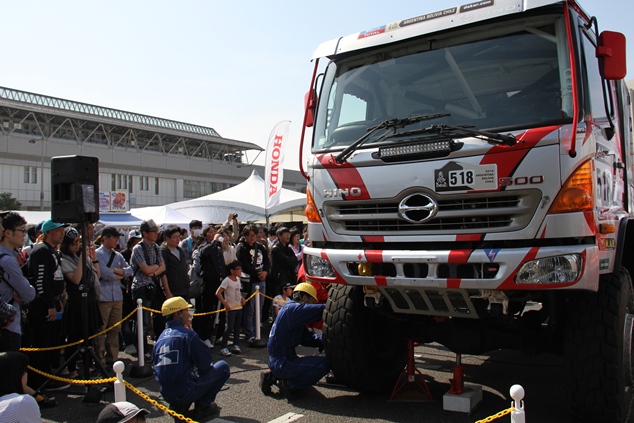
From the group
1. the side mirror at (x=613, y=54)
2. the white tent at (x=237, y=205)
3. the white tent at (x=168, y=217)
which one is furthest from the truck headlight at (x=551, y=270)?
the white tent at (x=168, y=217)

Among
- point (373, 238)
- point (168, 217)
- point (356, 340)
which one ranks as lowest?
point (356, 340)

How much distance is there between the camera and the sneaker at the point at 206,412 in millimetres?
5219

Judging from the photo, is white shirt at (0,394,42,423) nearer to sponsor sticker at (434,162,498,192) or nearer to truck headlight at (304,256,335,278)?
truck headlight at (304,256,335,278)

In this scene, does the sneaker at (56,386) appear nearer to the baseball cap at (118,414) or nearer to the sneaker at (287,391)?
the sneaker at (287,391)

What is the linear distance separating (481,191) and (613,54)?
5.38 ft

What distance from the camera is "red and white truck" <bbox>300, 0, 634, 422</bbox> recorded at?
4156 mm

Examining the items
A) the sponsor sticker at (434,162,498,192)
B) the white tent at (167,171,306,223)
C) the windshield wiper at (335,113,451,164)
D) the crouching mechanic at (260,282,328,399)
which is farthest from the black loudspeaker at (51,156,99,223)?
the white tent at (167,171,306,223)

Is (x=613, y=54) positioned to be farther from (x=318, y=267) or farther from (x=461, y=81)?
(x=318, y=267)

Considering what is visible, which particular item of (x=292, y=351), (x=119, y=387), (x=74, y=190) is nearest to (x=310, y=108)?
(x=292, y=351)

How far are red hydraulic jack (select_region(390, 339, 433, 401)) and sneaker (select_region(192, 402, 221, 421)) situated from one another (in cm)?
175

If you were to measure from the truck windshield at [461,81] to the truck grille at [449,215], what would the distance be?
0.56 meters

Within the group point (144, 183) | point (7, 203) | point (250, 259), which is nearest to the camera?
point (250, 259)

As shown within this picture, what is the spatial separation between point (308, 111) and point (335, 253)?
5.25 feet

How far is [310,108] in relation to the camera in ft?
18.6
